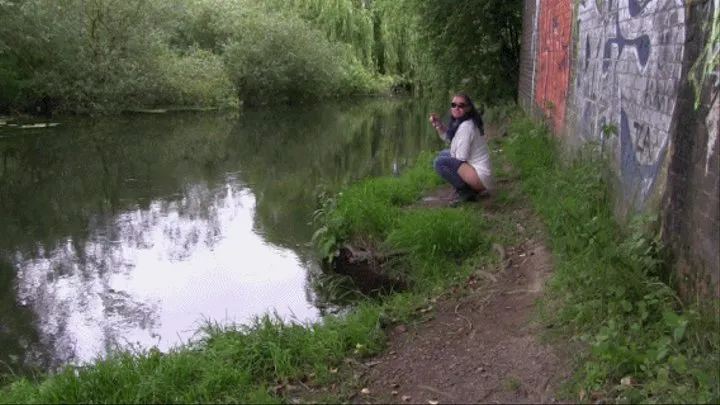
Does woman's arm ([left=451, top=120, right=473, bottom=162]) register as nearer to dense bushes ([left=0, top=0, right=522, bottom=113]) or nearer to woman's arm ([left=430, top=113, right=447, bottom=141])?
woman's arm ([left=430, top=113, right=447, bottom=141])

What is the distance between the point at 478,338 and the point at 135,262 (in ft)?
16.0

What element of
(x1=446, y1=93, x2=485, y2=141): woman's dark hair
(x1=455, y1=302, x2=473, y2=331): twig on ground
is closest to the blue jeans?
(x1=446, y1=93, x2=485, y2=141): woman's dark hair

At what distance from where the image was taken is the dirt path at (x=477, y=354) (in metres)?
3.65

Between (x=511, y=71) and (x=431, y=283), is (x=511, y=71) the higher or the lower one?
the higher one

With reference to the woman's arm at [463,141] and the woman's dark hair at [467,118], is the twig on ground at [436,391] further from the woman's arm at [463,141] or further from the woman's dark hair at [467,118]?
the woman's dark hair at [467,118]

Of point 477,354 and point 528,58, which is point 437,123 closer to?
point 477,354

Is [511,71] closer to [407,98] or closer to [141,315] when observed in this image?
[141,315]

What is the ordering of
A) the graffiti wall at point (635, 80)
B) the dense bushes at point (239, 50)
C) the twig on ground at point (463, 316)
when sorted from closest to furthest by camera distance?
the graffiti wall at point (635, 80)
the twig on ground at point (463, 316)
the dense bushes at point (239, 50)

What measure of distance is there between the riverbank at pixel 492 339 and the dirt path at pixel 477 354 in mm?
14

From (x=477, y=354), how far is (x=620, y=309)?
0.85 metres

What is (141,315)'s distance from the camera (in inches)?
250

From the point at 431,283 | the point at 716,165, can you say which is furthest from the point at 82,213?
the point at 716,165

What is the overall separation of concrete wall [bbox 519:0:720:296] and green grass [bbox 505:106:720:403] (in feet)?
0.57

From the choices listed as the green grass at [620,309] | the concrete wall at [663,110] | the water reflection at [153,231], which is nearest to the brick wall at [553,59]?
Answer: the concrete wall at [663,110]
